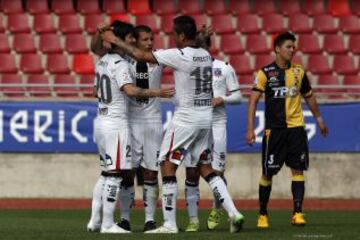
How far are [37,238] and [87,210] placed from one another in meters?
6.55

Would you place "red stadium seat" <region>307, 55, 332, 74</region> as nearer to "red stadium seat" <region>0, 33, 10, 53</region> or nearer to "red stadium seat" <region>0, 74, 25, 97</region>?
"red stadium seat" <region>0, 74, 25, 97</region>

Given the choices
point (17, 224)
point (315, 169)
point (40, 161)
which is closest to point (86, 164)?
point (40, 161)

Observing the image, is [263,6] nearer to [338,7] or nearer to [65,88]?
[338,7]

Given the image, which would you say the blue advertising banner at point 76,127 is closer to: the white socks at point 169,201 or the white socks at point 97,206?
the white socks at point 97,206

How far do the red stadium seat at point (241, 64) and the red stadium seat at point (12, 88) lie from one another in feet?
13.8

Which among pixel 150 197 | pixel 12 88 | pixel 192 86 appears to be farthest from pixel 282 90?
pixel 12 88

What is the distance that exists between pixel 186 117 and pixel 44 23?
12.9 metres

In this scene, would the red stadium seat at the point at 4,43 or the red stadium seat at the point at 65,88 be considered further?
the red stadium seat at the point at 4,43

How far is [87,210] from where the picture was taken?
59.3 ft

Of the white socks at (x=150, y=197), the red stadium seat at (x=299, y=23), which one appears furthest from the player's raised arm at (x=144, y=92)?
the red stadium seat at (x=299, y=23)

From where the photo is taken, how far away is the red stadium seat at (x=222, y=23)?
2472cm

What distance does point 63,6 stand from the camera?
25.3 metres

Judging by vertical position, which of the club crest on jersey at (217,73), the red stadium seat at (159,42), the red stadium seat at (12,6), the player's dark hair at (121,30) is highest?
the red stadium seat at (12,6)

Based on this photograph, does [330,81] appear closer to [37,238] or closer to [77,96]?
[77,96]
